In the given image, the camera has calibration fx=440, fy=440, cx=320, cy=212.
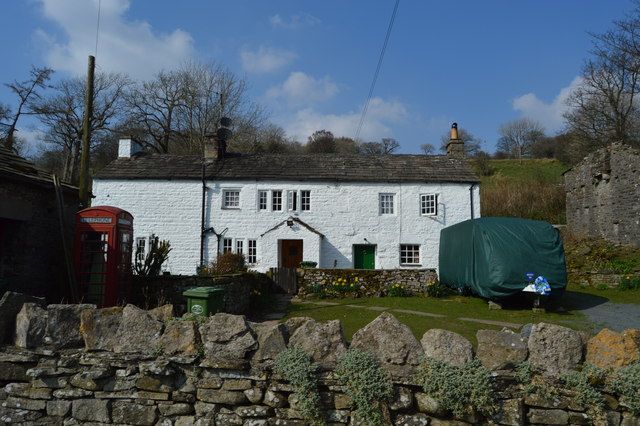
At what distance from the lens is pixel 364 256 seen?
23.1m

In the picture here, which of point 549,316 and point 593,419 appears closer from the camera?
point 593,419

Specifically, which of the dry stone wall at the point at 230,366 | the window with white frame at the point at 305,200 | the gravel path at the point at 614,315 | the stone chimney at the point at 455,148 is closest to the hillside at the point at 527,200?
the stone chimney at the point at 455,148

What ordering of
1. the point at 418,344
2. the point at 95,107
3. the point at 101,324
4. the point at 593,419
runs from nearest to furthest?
1. the point at 593,419
2. the point at 418,344
3. the point at 101,324
4. the point at 95,107

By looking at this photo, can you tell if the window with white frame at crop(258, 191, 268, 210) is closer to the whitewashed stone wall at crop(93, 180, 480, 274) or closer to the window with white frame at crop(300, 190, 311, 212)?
the whitewashed stone wall at crop(93, 180, 480, 274)

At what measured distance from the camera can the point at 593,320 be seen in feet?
38.3

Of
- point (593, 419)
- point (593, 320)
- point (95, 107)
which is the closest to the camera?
point (593, 419)

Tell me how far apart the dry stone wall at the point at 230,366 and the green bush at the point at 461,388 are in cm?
8

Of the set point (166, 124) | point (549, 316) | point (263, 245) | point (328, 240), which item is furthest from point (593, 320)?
point (166, 124)

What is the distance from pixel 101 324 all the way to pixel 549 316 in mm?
11872

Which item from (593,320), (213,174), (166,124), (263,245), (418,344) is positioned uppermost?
(166,124)

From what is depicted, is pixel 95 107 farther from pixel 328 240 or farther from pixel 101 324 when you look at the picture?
pixel 101 324

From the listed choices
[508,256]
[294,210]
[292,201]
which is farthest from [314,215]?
[508,256]

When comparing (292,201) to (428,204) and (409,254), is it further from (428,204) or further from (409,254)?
(428,204)

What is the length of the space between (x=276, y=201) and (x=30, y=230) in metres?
14.5
